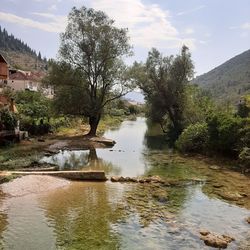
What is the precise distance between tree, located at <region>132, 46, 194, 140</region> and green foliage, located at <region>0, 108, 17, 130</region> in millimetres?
22033

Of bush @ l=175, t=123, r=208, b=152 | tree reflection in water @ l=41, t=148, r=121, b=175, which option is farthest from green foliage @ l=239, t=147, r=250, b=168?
tree reflection in water @ l=41, t=148, r=121, b=175

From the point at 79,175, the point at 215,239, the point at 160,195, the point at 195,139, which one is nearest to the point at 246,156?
the point at 195,139

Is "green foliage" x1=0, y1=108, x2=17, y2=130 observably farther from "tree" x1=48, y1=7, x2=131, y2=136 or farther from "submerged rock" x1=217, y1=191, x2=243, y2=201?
"submerged rock" x1=217, y1=191, x2=243, y2=201

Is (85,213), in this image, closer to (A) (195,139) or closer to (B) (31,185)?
(B) (31,185)

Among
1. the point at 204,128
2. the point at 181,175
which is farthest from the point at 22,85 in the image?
the point at 181,175

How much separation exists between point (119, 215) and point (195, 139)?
2359 centimetres

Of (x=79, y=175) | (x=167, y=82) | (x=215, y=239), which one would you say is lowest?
(x=215, y=239)

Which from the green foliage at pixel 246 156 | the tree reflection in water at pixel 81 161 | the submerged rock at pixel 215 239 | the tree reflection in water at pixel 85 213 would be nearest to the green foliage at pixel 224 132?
the green foliage at pixel 246 156

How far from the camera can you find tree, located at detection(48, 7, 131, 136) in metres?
49.7

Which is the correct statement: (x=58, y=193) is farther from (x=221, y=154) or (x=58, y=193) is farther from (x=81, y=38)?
(x=81, y=38)

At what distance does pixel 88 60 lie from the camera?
50.6m

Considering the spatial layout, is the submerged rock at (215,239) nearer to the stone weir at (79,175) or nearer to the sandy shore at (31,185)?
the sandy shore at (31,185)

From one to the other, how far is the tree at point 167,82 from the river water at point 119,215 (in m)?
27.9

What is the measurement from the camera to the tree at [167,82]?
187ft
